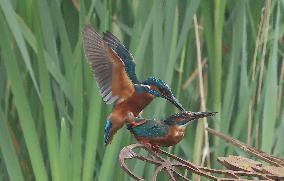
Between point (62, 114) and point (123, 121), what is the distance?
56cm

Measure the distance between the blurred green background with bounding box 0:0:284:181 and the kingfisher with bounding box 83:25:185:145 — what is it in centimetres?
39

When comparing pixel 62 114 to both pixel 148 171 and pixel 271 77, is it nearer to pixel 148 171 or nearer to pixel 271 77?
pixel 148 171

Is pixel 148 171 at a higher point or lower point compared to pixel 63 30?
lower

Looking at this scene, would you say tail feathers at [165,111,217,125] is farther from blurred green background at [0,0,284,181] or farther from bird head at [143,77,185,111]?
blurred green background at [0,0,284,181]

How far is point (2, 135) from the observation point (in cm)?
97

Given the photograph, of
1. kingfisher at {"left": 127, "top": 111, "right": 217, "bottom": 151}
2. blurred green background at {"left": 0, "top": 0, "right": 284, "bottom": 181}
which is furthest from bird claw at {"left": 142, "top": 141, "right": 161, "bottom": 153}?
blurred green background at {"left": 0, "top": 0, "right": 284, "bottom": 181}

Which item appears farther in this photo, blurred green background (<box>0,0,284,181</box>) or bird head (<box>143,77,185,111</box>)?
blurred green background (<box>0,0,284,181</box>)

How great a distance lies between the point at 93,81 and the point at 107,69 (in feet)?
1.60

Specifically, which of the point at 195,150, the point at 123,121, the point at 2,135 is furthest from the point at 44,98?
the point at 123,121

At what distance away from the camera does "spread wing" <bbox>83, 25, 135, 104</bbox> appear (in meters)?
0.46

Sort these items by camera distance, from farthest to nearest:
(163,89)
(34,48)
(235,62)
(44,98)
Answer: (235,62)
(34,48)
(44,98)
(163,89)

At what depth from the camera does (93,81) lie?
3.17 feet

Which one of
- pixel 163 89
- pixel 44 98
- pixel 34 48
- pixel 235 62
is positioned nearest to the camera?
pixel 163 89

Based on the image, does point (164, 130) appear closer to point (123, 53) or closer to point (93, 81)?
point (123, 53)
